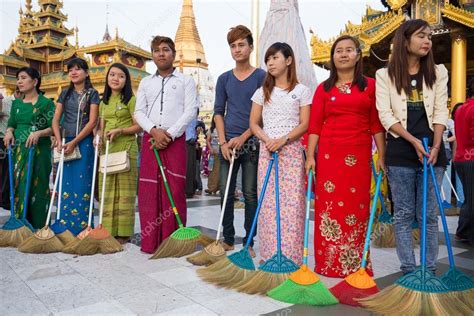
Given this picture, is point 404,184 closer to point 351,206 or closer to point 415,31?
point 351,206

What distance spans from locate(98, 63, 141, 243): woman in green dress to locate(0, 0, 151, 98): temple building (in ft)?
77.2

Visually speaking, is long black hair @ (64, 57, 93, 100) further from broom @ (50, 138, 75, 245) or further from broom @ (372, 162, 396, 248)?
broom @ (372, 162, 396, 248)

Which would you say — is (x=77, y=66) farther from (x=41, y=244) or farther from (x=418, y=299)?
(x=418, y=299)

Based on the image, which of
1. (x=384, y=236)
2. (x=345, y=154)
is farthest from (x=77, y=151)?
(x=384, y=236)

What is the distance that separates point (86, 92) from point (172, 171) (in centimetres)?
109

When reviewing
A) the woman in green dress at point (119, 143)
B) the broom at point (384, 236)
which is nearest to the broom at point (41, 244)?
the woman in green dress at point (119, 143)

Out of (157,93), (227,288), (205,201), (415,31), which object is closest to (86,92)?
(157,93)

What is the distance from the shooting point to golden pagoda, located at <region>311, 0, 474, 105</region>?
9.53 meters

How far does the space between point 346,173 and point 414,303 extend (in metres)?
0.90

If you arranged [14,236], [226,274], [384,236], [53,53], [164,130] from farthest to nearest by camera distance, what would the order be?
[53,53]
[384,236]
[14,236]
[164,130]
[226,274]

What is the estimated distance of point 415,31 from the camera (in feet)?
7.25

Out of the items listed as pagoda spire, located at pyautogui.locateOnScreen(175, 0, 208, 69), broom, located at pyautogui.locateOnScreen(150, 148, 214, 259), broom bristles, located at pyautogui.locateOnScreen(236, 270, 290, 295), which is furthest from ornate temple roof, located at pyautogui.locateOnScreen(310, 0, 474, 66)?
pagoda spire, located at pyautogui.locateOnScreen(175, 0, 208, 69)

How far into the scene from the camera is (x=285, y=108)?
8.60 ft

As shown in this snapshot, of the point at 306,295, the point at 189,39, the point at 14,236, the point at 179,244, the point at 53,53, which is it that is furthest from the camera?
the point at 189,39
